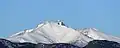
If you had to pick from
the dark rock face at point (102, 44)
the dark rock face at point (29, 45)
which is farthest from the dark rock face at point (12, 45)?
the dark rock face at point (102, 44)

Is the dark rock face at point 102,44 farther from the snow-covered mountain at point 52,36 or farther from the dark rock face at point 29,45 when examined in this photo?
the dark rock face at point 29,45

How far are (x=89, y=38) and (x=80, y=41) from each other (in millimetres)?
562

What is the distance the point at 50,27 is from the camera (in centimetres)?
1092

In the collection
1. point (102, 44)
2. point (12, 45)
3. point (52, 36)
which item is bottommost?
point (12, 45)

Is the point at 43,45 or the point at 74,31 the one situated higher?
the point at 74,31

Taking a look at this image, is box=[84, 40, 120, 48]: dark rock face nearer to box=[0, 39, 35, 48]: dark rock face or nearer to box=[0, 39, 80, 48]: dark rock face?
box=[0, 39, 80, 48]: dark rock face

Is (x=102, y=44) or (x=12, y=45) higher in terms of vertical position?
(x=102, y=44)

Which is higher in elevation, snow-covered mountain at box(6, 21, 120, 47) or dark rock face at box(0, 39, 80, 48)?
snow-covered mountain at box(6, 21, 120, 47)

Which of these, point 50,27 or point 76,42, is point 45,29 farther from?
point 76,42

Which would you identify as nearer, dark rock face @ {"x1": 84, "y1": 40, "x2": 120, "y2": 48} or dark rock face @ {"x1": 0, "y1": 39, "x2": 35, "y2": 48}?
dark rock face @ {"x1": 0, "y1": 39, "x2": 35, "y2": 48}

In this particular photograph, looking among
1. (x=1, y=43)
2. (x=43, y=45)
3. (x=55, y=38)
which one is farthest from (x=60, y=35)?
(x=1, y=43)

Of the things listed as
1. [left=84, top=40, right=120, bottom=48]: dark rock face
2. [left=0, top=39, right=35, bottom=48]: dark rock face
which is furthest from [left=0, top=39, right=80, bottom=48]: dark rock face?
[left=84, top=40, right=120, bottom=48]: dark rock face

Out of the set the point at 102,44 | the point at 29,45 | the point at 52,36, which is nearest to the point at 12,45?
the point at 29,45

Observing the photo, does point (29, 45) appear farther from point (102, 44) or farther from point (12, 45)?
point (102, 44)
